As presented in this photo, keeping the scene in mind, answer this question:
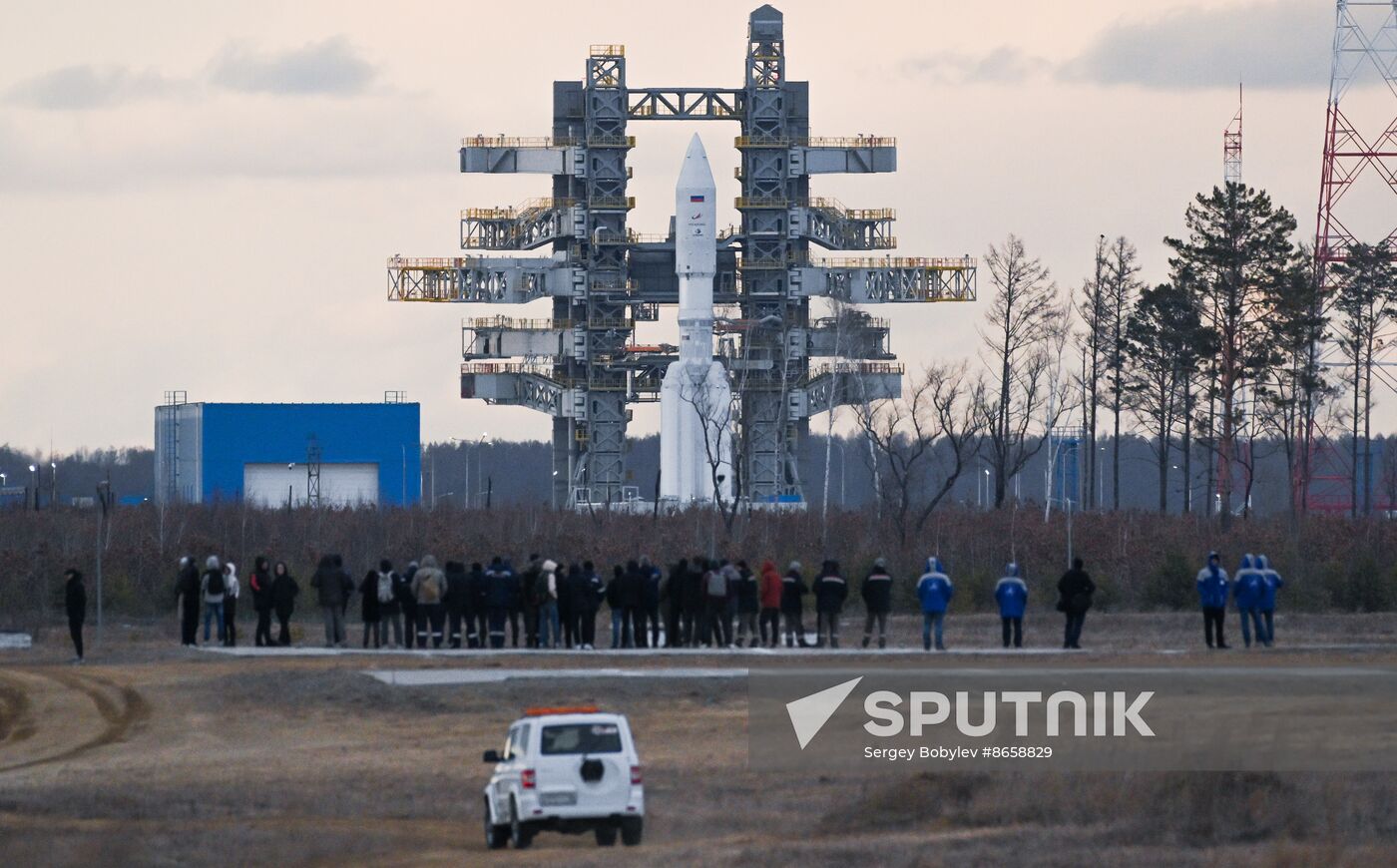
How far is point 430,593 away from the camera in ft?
112

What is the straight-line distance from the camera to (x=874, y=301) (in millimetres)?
82125

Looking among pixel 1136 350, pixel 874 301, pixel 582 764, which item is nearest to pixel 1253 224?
pixel 1136 350

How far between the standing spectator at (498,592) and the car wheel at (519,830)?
16.0m

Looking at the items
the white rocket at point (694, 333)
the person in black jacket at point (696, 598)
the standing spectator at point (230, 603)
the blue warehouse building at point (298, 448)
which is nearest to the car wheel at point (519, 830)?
the person in black jacket at point (696, 598)

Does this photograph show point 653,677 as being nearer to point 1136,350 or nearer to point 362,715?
point 362,715

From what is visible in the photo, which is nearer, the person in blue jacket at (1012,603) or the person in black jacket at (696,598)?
the person in blue jacket at (1012,603)

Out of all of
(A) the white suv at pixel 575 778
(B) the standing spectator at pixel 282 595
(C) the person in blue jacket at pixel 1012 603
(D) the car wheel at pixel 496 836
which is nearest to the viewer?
(A) the white suv at pixel 575 778

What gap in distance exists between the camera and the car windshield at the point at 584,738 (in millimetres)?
17734

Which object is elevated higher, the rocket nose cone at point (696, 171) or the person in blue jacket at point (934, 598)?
the rocket nose cone at point (696, 171)

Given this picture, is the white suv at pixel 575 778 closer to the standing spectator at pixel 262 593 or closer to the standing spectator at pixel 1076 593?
the standing spectator at pixel 1076 593

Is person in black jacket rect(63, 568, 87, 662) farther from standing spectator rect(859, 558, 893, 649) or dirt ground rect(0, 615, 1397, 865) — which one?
standing spectator rect(859, 558, 893, 649)

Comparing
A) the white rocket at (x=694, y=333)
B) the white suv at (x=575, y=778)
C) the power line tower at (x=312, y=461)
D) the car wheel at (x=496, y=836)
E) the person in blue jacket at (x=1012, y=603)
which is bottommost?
the car wheel at (x=496, y=836)

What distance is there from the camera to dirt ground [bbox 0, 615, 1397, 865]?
17500mm

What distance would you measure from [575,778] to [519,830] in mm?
694
